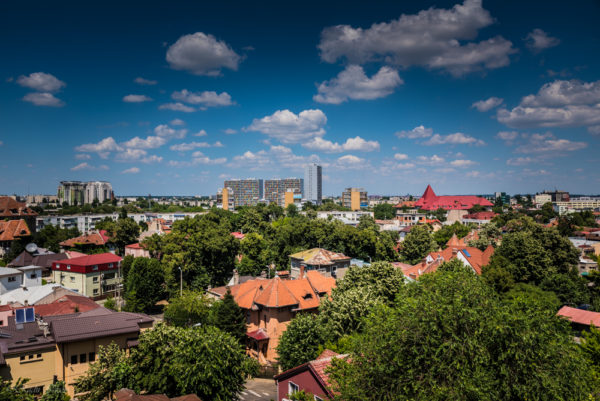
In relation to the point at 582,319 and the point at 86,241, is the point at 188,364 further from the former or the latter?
the point at 86,241

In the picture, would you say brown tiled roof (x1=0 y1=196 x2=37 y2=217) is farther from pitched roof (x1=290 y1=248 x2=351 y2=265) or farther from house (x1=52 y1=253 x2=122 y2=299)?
pitched roof (x1=290 y1=248 x2=351 y2=265)

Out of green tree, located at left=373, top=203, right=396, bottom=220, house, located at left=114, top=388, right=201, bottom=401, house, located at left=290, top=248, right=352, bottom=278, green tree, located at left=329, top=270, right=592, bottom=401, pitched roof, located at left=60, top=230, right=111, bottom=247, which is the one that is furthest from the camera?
green tree, located at left=373, top=203, right=396, bottom=220

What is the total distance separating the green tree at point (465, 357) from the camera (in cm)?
1340

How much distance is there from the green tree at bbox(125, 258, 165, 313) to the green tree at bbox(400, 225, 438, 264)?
42723 mm

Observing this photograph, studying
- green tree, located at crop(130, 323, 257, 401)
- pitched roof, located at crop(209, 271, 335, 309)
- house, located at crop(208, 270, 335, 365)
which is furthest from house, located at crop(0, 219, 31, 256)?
green tree, located at crop(130, 323, 257, 401)

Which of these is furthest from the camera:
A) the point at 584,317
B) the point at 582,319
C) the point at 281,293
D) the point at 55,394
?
the point at 281,293

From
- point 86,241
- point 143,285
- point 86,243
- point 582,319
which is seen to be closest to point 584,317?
point 582,319

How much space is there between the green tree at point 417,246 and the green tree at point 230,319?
41206mm

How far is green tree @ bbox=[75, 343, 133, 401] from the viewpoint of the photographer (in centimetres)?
2006

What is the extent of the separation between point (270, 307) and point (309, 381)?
49.4 feet

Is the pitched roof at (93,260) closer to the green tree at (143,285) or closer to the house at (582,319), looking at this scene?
the green tree at (143,285)

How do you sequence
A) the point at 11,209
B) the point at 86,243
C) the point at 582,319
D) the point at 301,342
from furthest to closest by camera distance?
1. the point at 11,209
2. the point at 86,243
3. the point at 582,319
4. the point at 301,342

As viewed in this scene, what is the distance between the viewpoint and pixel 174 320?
36.4 metres

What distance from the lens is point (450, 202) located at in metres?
142
